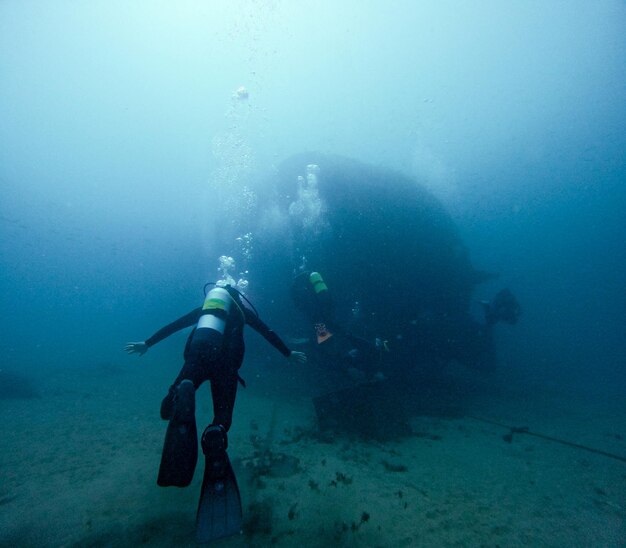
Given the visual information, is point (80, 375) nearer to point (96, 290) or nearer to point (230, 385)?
point (230, 385)

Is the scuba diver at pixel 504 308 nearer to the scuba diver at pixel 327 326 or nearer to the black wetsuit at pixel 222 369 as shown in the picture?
the scuba diver at pixel 327 326

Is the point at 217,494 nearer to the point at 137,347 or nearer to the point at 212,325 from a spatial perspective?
the point at 212,325

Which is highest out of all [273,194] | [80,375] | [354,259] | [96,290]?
[96,290]

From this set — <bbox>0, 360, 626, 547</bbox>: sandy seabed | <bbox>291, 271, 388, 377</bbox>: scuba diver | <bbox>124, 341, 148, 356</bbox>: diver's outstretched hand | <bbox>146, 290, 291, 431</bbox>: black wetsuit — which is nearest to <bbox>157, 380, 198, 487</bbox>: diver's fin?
<bbox>146, 290, 291, 431</bbox>: black wetsuit

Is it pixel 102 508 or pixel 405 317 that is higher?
pixel 405 317

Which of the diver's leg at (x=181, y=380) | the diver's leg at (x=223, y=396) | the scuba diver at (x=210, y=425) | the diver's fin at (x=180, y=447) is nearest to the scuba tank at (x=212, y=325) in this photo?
the scuba diver at (x=210, y=425)

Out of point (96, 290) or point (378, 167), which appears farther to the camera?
point (96, 290)

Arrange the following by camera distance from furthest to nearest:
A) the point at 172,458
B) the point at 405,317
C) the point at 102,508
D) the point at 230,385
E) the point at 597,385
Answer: the point at 597,385, the point at 405,317, the point at 102,508, the point at 230,385, the point at 172,458

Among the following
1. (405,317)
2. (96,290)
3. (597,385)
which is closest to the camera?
(405,317)

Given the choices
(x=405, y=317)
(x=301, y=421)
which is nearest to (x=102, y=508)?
(x=301, y=421)

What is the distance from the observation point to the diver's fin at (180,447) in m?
2.19

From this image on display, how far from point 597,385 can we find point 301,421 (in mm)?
→ 21534

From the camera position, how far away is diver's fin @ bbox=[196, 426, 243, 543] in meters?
2.45

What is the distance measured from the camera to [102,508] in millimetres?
3568
